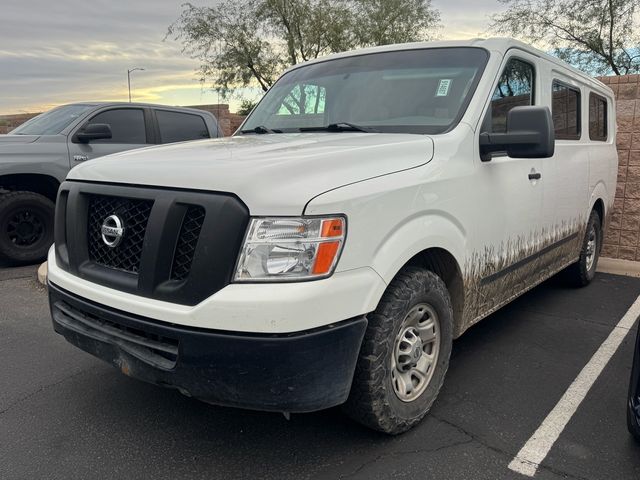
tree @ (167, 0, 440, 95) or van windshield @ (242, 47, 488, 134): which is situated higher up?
tree @ (167, 0, 440, 95)

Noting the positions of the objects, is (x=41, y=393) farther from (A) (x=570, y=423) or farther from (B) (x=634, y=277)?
(B) (x=634, y=277)

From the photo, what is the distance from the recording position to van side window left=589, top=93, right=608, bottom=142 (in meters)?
5.34

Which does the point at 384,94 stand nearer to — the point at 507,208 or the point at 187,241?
the point at 507,208

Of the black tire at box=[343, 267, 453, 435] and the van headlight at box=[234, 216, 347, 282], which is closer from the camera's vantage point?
the van headlight at box=[234, 216, 347, 282]

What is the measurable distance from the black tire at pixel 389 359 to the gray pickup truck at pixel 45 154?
17.0 feet

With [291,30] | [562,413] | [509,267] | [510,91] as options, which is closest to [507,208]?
[509,267]

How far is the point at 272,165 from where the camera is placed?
233 cm

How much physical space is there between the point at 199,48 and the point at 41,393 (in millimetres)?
24129

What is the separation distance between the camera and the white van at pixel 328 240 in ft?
7.25

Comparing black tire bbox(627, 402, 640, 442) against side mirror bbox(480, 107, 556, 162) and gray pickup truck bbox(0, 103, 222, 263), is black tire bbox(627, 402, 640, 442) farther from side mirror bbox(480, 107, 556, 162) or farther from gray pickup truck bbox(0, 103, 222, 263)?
gray pickup truck bbox(0, 103, 222, 263)

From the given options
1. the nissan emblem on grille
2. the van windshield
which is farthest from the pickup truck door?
the nissan emblem on grille

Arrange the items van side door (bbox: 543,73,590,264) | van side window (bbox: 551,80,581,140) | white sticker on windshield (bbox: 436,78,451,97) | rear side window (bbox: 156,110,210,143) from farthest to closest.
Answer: rear side window (bbox: 156,110,210,143), van side window (bbox: 551,80,581,140), van side door (bbox: 543,73,590,264), white sticker on windshield (bbox: 436,78,451,97)

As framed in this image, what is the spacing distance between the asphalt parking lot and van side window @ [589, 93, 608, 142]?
2.31 meters

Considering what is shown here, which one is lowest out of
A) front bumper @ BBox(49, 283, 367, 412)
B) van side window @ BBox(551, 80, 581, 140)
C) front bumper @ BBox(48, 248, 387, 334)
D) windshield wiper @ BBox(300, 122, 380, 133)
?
front bumper @ BBox(49, 283, 367, 412)
